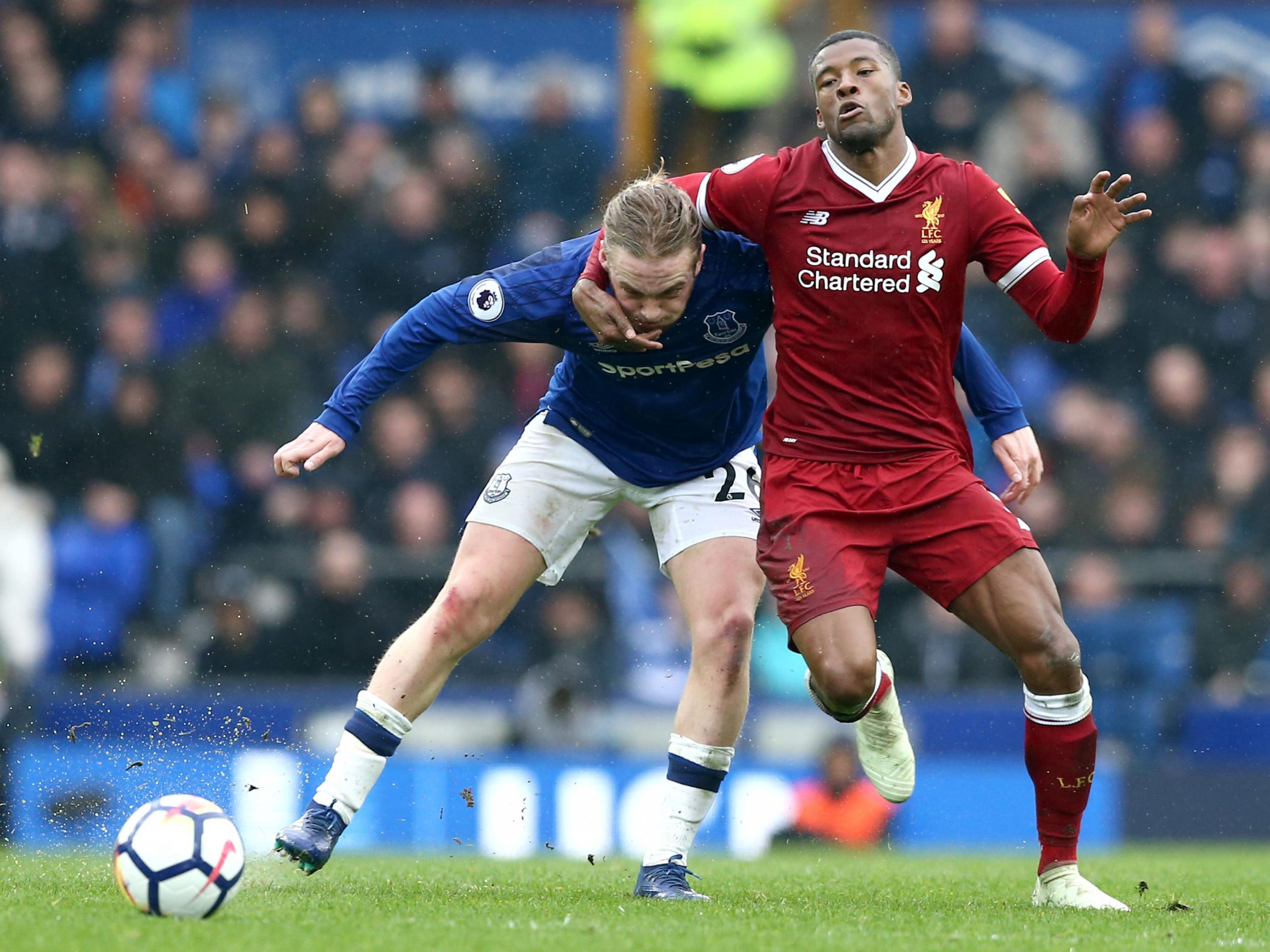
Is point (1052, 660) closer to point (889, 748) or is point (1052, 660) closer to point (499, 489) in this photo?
point (889, 748)

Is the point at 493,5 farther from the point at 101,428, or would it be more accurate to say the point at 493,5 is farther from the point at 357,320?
the point at 101,428

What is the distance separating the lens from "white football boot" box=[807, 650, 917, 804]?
6.51 meters

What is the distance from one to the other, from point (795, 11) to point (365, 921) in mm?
11677

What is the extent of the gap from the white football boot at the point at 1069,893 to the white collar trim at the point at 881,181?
7.63ft

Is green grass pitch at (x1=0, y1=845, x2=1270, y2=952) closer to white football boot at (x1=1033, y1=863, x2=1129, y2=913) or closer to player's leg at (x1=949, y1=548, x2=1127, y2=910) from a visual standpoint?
white football boot at (x1=1033, y1=863, x2=1129, y2=913)

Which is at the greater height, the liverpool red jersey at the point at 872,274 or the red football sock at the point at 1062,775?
the liverpool red jersey at the point at 872,274

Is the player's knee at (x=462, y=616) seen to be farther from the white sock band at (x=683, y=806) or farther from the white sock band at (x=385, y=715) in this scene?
the white sock band at (x=683, y=806)

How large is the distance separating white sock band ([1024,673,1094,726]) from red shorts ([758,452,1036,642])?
0.44 meters

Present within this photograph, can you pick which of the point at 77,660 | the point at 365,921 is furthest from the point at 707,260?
the point at 77,660

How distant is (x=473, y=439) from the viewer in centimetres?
1245

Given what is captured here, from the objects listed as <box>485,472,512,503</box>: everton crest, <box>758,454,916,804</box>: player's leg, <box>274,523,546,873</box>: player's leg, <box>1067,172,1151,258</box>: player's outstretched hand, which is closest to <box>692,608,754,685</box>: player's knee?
<box>758,454,916,804</box>: player's leg

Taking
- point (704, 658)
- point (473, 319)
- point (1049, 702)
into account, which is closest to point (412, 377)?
point (473, 319)

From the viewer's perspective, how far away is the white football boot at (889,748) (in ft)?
21.4

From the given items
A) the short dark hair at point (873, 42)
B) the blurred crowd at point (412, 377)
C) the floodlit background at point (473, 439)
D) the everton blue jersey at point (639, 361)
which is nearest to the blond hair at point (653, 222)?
the everton blue jersey at point (639, 361)
